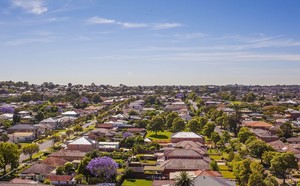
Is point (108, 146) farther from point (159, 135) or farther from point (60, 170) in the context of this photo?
point (60, 170)

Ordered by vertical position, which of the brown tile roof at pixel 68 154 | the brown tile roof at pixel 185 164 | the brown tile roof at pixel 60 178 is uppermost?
the brown tile roof at pixel 185 164

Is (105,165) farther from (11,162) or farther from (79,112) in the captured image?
(79,112)

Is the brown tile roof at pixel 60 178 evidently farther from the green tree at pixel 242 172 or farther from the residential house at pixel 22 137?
the residential house at pixel 22 137

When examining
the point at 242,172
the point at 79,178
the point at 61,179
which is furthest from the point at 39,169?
the point at 242,172

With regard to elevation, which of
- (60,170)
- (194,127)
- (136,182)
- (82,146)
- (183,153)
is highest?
(194,127)

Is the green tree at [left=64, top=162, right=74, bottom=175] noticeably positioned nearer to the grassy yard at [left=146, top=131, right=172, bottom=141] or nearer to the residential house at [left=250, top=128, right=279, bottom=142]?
the grassy yard at [left=146, top=131, right=172, bottom=141]

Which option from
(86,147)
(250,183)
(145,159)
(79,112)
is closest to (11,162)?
(86,147)

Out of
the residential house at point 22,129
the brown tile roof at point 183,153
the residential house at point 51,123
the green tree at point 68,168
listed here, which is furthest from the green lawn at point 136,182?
the residential house at point 51,123

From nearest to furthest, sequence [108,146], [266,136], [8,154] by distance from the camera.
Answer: [8,154] → [108,146] → [266,136]
